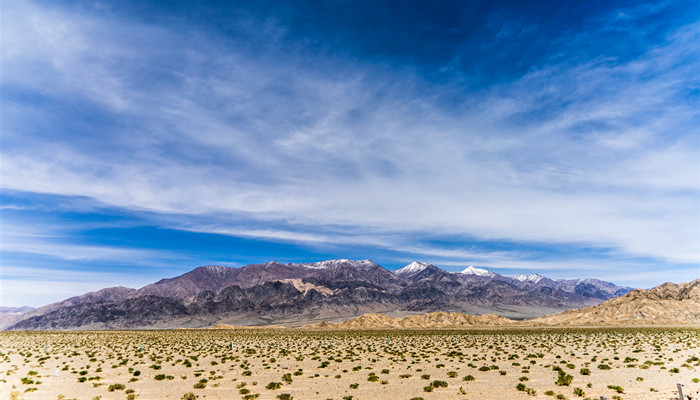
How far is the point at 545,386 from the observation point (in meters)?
26.9

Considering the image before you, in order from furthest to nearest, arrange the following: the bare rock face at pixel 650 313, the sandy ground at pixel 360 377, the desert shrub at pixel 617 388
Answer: the bare rock face at pixel 650 313 < the sandy ground at pixel 360 377 < the desert shrub at pixel 617 388

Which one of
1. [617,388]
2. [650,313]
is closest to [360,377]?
[617,388]

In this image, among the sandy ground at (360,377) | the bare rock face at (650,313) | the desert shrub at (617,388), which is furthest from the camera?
the bare rock face at (650,313)

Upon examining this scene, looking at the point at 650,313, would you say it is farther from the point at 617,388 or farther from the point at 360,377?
the point at 360,377

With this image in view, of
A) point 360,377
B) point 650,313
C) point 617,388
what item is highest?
point 617,388

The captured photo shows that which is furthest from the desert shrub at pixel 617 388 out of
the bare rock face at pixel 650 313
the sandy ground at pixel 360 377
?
the bare rock face at pixel 650 313

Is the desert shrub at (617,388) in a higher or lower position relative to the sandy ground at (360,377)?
higher

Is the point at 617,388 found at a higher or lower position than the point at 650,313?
higher

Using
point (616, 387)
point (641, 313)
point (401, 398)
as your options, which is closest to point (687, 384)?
point (616, 387)

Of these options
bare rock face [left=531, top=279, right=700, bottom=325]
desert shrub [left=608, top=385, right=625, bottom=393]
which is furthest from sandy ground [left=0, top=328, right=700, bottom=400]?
bare rock face [left=531, top=279, right=700, bottom=325]

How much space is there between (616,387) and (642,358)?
20368mm

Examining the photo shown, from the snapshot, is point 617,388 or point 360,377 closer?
point 617,388

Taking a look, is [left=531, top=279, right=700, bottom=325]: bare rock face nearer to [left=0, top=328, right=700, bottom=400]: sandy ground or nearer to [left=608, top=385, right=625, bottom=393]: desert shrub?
[left=0, top=328, right=700, bottom=400]: sandy ground

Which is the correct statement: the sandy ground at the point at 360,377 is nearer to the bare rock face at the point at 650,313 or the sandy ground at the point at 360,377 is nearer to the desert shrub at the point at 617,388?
the desert shrub at the point at 617,388
